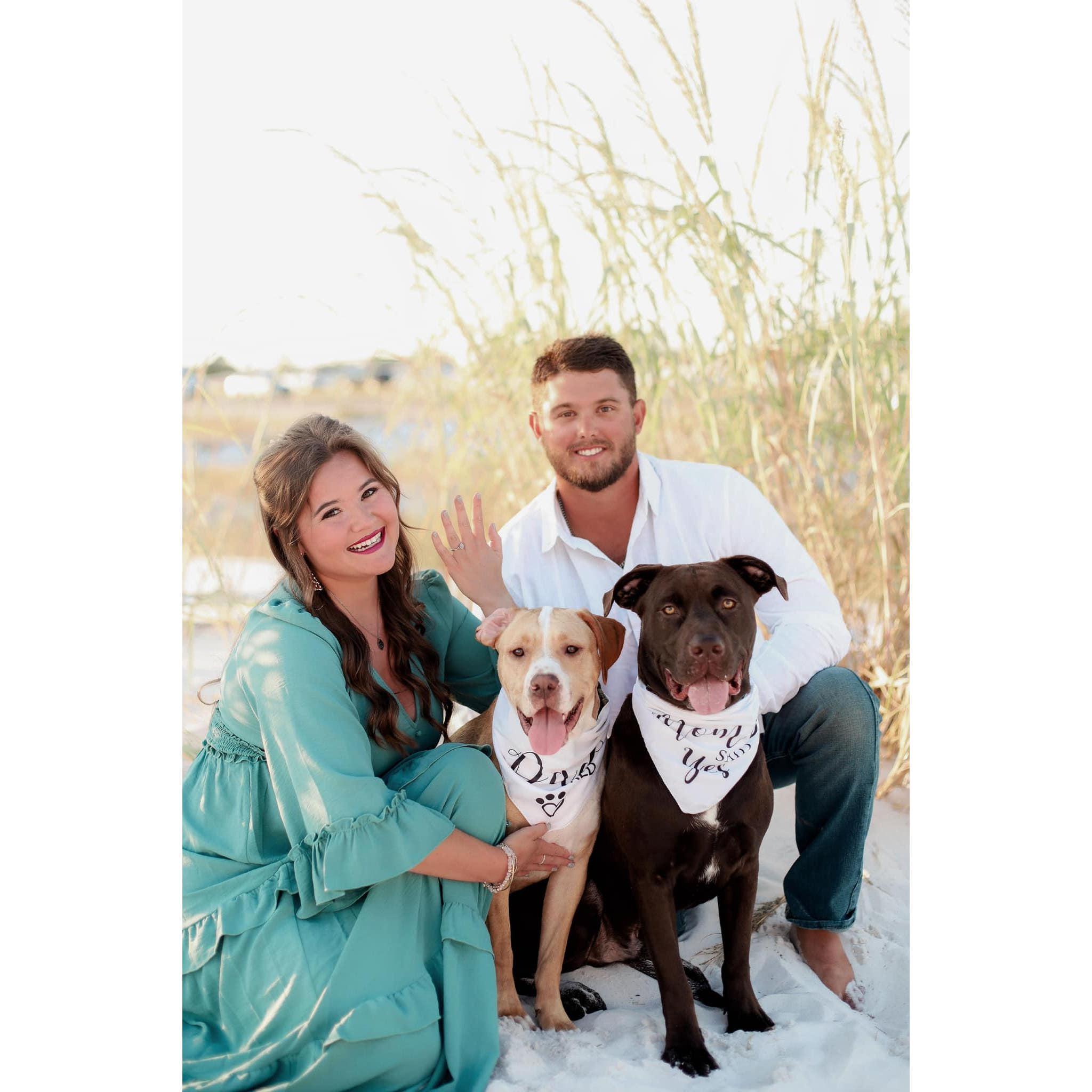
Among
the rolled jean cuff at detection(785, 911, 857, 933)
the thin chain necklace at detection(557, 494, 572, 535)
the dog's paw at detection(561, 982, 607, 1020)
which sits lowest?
the dog's paw at detection(561, 982, 607, 1020)

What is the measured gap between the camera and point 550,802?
2586 millimetres

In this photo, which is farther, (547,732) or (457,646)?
(457,646)

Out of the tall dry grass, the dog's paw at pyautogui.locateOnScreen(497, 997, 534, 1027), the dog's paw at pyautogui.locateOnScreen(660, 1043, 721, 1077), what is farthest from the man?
the dog's paw at pyautogui.locateOnScreen(497, 997, 534, 1027)

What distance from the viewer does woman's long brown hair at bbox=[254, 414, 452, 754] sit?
2.59m

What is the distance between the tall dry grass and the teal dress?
1.72 meters

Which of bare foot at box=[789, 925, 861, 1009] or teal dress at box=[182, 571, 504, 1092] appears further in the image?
bare foot at box=[789, 925, 861, 1009]

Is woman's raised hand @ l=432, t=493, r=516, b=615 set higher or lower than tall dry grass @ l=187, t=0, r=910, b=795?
lower

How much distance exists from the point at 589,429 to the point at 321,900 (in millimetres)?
1562

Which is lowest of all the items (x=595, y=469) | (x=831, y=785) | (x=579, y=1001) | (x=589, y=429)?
(x=579, y=1001)

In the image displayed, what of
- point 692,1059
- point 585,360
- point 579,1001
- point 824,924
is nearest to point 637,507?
point 585,360

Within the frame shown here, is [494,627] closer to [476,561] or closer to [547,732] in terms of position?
[547,732]

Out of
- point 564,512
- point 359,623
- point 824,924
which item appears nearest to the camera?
point 359,623

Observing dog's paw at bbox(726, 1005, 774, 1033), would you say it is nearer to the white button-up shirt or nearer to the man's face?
the white button-up shirt

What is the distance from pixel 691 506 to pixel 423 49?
7.36 feet
